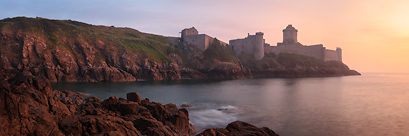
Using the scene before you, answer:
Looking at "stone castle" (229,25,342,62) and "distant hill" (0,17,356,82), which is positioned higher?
"stone castle" (229,25,342,62)

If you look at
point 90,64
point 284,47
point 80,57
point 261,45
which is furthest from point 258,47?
point 80,57

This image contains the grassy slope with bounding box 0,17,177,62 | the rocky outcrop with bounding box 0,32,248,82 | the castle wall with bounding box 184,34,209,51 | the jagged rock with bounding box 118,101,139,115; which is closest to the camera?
the jagged rock with bounding box 118,101,139,115

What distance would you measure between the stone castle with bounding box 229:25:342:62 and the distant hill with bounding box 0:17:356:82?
1213 centimetres

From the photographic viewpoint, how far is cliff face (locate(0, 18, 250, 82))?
1705 inches

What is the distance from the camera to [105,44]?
58.2 metres

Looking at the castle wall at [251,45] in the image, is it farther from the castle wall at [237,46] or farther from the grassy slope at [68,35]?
the grassy slope at [68,35]

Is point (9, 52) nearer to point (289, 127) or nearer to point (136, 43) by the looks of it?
point (136, 43)

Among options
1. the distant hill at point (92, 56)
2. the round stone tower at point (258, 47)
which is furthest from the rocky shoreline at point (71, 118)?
the round stone tower at point (258, 47)

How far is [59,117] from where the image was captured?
30.2 feet

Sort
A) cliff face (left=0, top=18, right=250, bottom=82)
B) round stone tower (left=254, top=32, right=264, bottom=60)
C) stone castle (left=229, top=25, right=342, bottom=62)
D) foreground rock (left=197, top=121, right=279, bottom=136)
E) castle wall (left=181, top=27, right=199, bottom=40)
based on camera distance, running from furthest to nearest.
→ stone castle (left=229, top=25, right=342, bottom=62) < round stone tower (left=254, top=32, right=264, bottom=60) < castle wall (left=181, top=27, right=199, bottom=40) < cliff face (left=0, top=18, right=250, bottom=82) < foreground rock (left=197, top=121, right=279, bottom=136)

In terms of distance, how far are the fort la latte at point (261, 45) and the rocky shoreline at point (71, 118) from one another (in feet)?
210

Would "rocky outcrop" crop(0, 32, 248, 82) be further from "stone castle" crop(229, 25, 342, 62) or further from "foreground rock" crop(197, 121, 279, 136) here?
"foreground rock" crop(197, 121, 279, 136)

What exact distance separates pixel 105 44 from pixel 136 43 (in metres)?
10.4

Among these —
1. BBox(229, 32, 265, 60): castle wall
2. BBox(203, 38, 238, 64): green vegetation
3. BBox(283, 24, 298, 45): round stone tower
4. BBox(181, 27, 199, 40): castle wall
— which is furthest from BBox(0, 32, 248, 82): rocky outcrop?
BBox(283, 24, 298, 45): round stone tower
